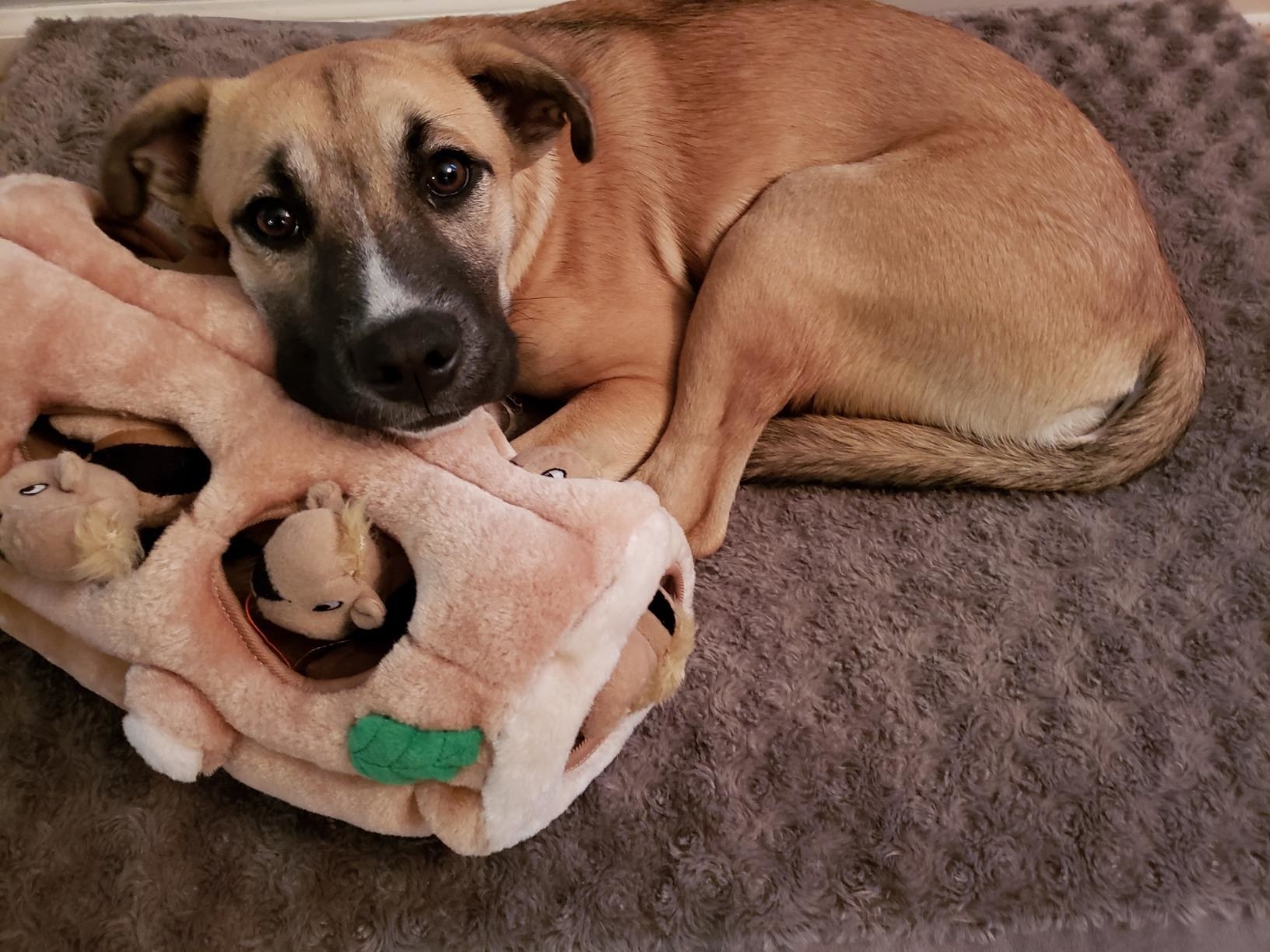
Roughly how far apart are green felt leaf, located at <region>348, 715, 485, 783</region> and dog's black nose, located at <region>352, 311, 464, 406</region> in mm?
479

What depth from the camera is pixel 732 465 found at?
1913 mm

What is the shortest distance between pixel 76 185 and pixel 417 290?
2.24 feet

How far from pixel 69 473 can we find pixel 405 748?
0.57 metres

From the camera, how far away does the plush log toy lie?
3.86 ft

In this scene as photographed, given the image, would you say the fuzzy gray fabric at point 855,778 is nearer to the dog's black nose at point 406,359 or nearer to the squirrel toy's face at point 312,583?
the squirrel toy's face at point 312,583

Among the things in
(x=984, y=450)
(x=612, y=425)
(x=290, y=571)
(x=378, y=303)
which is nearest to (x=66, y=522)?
(x=290, y=571)

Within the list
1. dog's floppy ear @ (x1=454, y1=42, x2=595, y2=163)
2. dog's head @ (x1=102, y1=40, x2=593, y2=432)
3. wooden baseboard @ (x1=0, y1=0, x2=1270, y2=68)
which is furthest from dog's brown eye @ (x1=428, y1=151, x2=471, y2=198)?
wooden baseboard @ (x1=0, y1=0, x2=1270, y2=68)

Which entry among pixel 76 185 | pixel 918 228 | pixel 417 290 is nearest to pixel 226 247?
pixel 76 185

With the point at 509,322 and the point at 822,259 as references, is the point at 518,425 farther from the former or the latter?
the point at 822,259

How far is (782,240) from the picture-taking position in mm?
1912

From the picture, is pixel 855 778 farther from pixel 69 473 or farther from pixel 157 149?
pixel 157 149

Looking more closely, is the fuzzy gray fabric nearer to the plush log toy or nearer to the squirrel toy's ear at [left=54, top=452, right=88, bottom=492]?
the plush log toy

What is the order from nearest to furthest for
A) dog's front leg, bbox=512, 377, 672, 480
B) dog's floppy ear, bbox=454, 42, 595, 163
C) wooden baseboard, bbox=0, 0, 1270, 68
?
dog's floppy ear, bbox=454, 42, 595, 163 → dog's front leg, bbox=512, 377, 672, 480 → wooden baseboard, bbox=0, 0, 1270, 68

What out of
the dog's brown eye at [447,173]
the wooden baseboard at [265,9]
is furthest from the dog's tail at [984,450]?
the wooden baseboard at [265,9]
